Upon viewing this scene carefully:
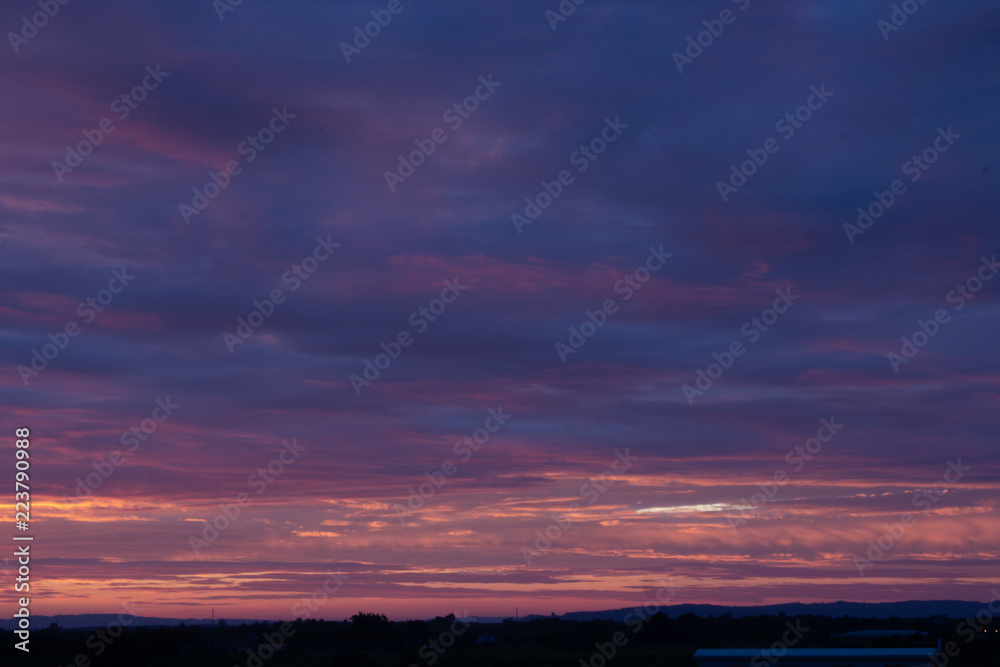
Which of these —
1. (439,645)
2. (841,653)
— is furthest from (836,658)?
(439,645)

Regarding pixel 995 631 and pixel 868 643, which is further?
pixel 995 631

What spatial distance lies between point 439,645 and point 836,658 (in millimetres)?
65935

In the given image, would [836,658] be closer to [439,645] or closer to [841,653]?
[841,653]

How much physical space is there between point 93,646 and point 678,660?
42.8 m

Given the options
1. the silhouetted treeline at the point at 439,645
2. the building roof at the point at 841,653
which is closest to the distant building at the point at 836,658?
the building roof at the point at 841,653

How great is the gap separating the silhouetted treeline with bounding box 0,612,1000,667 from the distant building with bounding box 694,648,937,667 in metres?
21.8

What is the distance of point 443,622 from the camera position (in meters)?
167

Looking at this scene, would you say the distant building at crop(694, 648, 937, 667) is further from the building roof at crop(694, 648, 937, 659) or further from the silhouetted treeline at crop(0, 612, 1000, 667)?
the silhouetted treeline at crop(0, 612, 1000, 667)

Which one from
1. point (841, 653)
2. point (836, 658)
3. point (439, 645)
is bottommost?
point (836, 658)

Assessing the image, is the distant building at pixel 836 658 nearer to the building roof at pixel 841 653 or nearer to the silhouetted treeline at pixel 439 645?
the building roof at pixel 841 653

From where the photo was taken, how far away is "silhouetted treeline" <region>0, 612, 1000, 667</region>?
252 ft

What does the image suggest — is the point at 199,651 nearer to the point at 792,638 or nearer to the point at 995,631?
the point at 792,638

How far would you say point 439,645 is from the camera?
356 ft

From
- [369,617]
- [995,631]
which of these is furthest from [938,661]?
[369,617]
